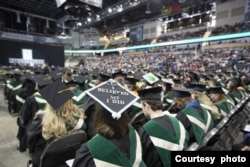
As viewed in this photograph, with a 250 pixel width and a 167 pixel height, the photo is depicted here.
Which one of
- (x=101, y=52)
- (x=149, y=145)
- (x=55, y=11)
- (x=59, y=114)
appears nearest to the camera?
(x=149, y=145)

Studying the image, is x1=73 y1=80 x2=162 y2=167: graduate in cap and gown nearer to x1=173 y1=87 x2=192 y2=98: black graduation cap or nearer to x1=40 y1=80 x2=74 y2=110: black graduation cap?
x1=40 y1=80 x2=74 y2=110: black graduation cap

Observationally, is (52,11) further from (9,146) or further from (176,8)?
(9,146)

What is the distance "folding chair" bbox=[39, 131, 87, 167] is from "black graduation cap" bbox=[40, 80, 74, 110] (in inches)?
15.1

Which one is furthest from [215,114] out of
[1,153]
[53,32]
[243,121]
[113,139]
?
[53,32]

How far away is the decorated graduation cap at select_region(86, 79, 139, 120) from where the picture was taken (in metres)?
1.40

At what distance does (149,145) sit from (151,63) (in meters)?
23.2

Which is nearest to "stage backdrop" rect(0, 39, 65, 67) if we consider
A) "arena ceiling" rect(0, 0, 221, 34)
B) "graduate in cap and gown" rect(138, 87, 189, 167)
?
"arena ceiling" rect(0, 0, 221, 34)

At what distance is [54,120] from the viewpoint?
206 centimetres

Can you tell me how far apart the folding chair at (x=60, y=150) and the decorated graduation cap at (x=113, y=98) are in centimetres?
54

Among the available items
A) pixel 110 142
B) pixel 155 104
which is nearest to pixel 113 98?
pixel 110 142

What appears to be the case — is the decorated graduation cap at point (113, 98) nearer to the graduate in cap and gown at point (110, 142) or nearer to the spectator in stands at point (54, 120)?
the graduate in cap and gown at point (110, 142)

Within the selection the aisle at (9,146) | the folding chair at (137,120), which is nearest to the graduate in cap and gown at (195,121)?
the folding chair at (137,120)

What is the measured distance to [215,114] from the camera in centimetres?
299

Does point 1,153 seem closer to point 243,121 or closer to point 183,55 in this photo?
point 243,121
